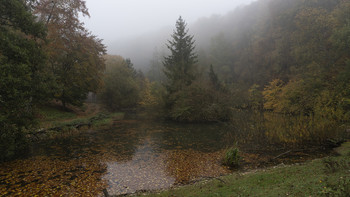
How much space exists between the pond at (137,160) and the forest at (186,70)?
145cm

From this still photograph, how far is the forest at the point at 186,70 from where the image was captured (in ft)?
30.9

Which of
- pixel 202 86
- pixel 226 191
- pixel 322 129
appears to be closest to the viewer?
pixel 226 191

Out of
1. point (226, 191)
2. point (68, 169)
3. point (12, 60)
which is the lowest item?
point (68, 169)

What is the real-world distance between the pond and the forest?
1.45m

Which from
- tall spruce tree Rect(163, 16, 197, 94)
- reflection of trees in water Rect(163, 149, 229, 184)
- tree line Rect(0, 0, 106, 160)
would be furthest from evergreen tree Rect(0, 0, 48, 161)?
tall spruce tree Rect(163, 16, 197, 94)

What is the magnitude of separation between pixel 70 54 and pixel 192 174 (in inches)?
871

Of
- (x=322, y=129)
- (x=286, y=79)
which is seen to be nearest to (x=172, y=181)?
(x=322, y=129)

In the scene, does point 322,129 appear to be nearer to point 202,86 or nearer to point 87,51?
point 202,86

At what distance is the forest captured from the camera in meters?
9.43

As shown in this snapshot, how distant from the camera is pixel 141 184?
A: 755 centimetres

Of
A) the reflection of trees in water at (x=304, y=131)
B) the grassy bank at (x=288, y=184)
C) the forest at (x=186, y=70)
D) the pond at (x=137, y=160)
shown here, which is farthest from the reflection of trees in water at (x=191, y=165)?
the forest at (x=186, y=70)

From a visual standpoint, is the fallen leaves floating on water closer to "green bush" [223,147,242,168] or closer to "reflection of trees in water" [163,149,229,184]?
"reflection of trees in water" [163,149,229,184]

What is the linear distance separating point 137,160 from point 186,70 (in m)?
19.6

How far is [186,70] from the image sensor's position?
28266 millimetres
